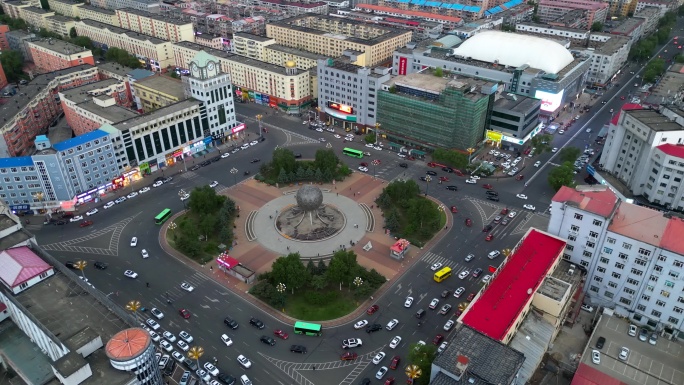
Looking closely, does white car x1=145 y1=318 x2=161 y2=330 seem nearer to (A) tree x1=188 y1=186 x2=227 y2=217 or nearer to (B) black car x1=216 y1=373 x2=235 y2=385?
(B) black car x1=216 y1=373 x2=235 y2=385

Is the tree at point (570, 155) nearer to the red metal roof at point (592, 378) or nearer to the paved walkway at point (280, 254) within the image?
the paved walkway at point (280, 254)

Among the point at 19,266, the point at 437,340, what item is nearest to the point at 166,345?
the point at 19,266

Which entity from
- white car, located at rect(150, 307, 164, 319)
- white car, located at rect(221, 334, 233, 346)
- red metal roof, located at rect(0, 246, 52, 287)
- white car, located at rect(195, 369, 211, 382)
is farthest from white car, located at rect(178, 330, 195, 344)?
red metal roof, located at rect(0, 246, 52, 287)

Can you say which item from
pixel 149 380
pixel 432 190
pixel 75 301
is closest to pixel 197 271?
pixel 75 301

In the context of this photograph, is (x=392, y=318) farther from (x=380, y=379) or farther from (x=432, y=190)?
(x=432, y=190)

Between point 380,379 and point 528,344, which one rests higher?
point 528,344

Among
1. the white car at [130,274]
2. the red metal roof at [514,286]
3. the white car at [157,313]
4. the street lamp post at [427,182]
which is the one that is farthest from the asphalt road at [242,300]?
the red metal roof at [514,286]
